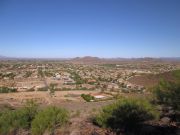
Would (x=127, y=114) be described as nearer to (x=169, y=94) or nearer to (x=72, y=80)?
(x=169, y=94)

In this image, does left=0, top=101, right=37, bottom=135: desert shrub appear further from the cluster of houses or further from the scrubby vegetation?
the cluster of houses

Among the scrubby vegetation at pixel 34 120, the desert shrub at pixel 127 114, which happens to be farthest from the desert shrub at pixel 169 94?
the scrubby vegetation at pixel 34 120

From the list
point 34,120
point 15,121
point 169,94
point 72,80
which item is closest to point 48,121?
point 34,120

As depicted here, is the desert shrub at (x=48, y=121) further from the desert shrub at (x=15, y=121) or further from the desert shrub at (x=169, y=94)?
the desert shrub at (x=169, y=94)

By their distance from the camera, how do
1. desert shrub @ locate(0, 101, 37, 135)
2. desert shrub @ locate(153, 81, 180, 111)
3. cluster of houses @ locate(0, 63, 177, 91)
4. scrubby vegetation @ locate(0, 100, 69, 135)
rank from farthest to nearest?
cluster of houses @ locate(0, 63, 177, 91) < desert shrub @ locate(0, 101, 37, 135) < scrubby vegetation @ locate(0, 100, 69, 135) < desert shrub @ locate(153, 81, 180, 111)

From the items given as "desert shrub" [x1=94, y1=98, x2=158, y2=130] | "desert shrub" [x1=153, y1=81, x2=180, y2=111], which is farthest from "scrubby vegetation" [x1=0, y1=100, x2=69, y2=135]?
"desert shrub" [x1=153, y1=81, x2=180, y2=111]

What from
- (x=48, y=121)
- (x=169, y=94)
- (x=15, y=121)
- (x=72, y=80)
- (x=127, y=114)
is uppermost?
(x=169, y=94)
